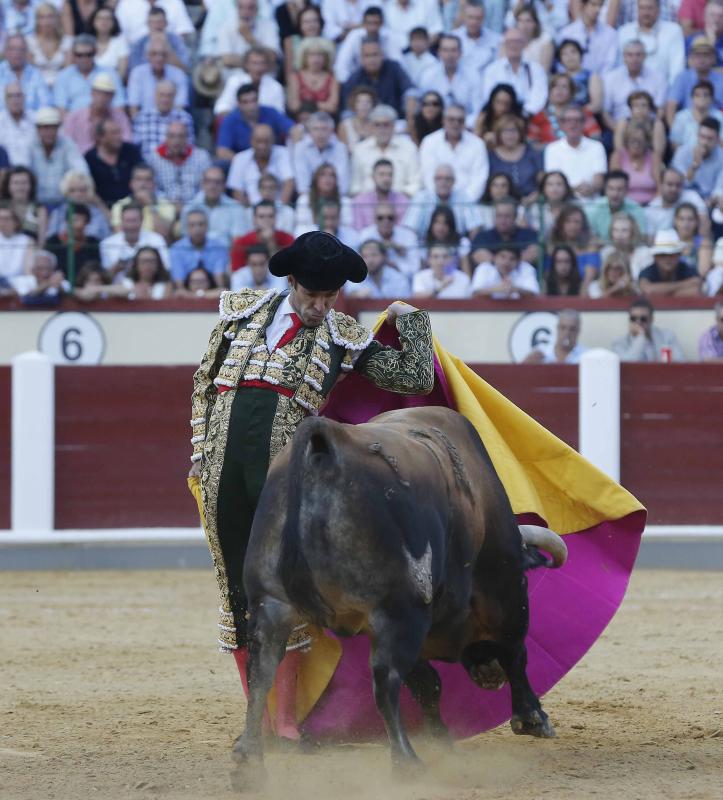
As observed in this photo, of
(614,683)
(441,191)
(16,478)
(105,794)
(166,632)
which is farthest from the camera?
(441,191)

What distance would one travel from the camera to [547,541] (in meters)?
3.67

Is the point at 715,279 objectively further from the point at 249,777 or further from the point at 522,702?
the point at 249,777

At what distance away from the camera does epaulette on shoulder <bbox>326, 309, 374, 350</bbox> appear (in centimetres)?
338

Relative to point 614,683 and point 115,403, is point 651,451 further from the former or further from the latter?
point 614,683

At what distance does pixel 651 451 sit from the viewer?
785 cm

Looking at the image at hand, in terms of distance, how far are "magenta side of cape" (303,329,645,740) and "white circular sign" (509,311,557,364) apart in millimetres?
4161

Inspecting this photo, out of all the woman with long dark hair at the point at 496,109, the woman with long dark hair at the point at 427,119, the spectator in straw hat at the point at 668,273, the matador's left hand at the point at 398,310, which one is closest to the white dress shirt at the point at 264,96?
the woman with long dark hair at the point at 427,119

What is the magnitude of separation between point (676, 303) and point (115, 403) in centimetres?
298

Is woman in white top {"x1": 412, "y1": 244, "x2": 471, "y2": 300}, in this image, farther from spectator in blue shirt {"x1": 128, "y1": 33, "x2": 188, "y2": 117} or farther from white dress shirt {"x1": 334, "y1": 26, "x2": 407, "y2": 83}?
spectator in blue shirt {"x1": 128, "y1": 33, "x2": 188, "y2": 117}

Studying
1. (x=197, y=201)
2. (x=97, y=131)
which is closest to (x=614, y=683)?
(x=197, y=201)

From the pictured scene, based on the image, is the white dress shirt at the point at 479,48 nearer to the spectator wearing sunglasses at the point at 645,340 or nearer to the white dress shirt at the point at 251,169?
the white dress shirt at the point at 251,169

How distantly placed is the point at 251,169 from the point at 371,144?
698 millimetres

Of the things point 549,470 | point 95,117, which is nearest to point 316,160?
point 95,117

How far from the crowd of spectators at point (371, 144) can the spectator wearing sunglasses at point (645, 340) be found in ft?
0.51
